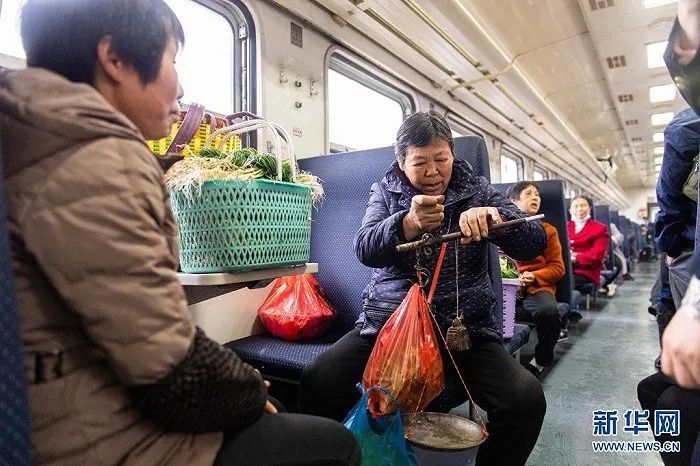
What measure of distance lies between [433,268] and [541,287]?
1900 mm

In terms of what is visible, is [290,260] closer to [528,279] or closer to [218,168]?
[218,168]

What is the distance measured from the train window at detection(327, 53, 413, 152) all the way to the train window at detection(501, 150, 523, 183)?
4058 mm

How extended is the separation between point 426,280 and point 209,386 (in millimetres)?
978

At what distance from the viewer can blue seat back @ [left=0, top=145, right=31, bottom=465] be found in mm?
531

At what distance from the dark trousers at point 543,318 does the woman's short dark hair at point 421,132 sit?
5.80 ft

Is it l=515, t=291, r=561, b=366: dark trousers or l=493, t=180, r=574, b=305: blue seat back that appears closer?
l=515, t=291, r=561, b=366: dark trousers

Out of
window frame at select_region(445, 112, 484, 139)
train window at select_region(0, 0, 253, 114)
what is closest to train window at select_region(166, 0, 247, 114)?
train window at select_region(0, 0, 253, 114)

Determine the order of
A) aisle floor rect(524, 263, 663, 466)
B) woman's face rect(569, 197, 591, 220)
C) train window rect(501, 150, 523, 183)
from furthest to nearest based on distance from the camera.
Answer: train window rect(501, 150, 523, 183) → woman's face rect(569, 197, 591, 220) → aisle floor rect(524, 263, 663, 466)

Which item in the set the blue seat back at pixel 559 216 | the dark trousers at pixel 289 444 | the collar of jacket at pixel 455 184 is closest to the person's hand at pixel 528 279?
the blue seat back at pixel 559 216

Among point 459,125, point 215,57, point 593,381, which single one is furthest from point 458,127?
point 215,57

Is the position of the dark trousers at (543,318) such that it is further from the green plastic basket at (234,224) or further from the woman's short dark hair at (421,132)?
the green plastic basket at (234,224)

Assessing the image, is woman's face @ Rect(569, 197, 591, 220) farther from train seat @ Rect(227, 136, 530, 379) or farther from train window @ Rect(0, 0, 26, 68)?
train window @ Rect(0, 0, 26, 68)

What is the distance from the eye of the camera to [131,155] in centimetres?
62

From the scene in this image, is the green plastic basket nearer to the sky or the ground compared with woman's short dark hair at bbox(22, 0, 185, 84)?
nearer to the ground
